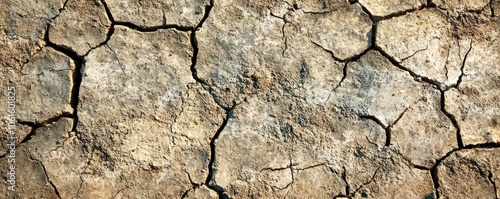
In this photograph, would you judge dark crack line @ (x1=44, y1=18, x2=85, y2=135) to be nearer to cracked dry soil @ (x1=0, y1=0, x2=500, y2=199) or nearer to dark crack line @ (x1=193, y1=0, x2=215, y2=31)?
cracked dry soil @ (x1=0, y1=0, x2=500, y2=199)

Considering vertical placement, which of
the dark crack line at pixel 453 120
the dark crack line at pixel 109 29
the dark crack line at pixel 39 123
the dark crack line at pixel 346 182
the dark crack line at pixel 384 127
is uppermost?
the dark crack line at pixel 453 120

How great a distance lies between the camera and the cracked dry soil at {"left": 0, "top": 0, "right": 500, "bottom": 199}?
3.29 m

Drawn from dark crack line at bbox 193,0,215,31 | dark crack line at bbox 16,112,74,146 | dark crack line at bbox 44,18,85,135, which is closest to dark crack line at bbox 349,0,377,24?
dark crack line at bbox 193,0,215,31

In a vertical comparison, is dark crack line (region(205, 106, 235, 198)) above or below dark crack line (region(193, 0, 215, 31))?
below

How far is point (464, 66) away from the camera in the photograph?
137 inches

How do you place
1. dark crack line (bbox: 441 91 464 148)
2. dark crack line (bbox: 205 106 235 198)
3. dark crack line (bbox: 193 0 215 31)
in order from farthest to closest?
dark crack line (bbox: 193 0 215 31), dark crack line (bbox: 441 91 464 148), dark crack line (bbox: 205 106 235 198)

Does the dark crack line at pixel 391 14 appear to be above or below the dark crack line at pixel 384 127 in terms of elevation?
above

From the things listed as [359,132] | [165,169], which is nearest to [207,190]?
[165,169]

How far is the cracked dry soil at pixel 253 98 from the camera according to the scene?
10.8 ft

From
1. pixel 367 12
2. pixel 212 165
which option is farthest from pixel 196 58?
pixel 367 12

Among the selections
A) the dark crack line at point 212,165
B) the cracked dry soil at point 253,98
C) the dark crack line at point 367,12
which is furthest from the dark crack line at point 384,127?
the dark crack line at point 212,165

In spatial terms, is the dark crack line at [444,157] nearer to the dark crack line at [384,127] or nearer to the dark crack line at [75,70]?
the dark crack line at [384,127]

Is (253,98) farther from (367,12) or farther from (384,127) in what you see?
(367,12)

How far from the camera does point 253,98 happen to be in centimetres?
340
